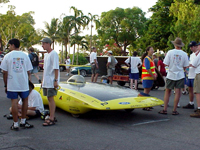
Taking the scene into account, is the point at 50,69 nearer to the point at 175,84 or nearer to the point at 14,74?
the point at 14,74

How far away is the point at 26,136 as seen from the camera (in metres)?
4.61

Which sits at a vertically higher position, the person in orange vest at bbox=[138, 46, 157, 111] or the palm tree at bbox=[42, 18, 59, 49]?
the palm tree at bbox=[42, 18, 59, 49]

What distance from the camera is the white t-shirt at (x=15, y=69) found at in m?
4.91

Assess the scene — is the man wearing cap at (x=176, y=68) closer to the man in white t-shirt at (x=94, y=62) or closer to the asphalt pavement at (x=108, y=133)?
the asphalt pavement at (x=108, y=133)

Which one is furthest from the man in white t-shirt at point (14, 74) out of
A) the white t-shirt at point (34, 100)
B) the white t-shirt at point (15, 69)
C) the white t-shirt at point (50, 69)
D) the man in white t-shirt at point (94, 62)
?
the man in white t-shirt at point (94, 62)

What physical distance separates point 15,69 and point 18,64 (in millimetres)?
106

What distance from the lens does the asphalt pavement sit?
163 inches

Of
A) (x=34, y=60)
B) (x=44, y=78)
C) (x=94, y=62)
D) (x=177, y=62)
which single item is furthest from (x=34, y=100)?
(x=94, y=62)

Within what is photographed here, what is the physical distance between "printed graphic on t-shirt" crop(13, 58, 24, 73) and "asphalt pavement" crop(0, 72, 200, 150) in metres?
1.11

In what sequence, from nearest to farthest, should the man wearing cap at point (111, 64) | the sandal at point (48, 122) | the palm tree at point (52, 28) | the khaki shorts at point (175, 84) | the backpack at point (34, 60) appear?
the sandal at point (48, 122)
the khaki shorts at point (175, 84)
the backpack at point (34, 60)
the man wearing cap at point (111, 64)
the palm tree at point (52, 28)

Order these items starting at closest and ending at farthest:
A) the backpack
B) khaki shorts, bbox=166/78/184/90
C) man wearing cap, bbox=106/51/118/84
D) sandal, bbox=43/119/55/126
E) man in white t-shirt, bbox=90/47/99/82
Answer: sandal, bbox=43/119/55/126 < khaki shorts, bbox=166/78/184/90 < the backpack < man wearing cap, bbox=106/51/118/84 < man in white t-shirt, bbox=90/47/99/82

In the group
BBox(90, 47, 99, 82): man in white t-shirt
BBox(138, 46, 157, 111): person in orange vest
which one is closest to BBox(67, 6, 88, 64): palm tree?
BBox(90, 47, 99, 82): man in white t-shirt

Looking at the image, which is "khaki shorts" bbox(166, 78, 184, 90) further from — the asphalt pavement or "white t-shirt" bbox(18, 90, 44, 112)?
"white t-shirt" bbox(18, 90, 44, 112)

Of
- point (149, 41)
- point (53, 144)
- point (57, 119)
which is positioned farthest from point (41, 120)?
point (149, 41)
